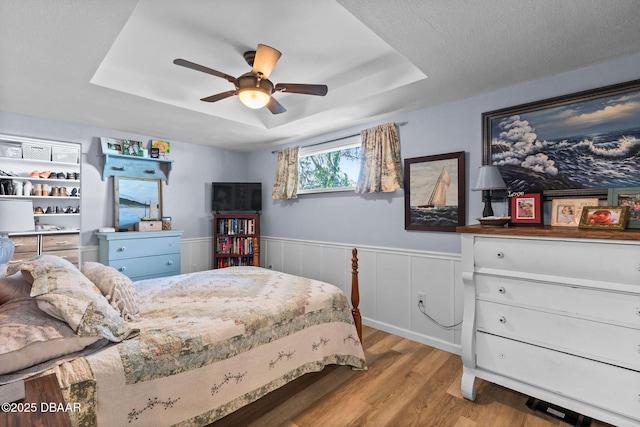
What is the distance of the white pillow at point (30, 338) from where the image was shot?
46.6 inches

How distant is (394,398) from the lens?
2.16 m

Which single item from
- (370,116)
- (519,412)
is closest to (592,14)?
(370,116)

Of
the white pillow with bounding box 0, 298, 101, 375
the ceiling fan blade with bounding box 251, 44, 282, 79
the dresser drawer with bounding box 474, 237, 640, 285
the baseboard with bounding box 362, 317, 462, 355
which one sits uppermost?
the ceiling fan blade with bounding box 251, 44, 282, 79

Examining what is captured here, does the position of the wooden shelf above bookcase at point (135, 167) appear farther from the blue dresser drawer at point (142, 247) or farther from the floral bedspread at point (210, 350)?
the floral bedspread at point (210, 350)

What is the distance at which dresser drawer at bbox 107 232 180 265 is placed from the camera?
3.62 m

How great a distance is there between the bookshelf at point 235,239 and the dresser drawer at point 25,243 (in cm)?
204

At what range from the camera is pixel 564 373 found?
71.1 inches

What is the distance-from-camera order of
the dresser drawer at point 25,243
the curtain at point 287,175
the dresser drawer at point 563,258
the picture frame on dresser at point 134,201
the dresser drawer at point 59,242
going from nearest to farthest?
the dresser drawer at point 563,258 < the dresser drawer at point 25,243 < the dresser drawer at point 59,242 < the picture frame on dresser at point 134,201 < the curtain at point 287,175

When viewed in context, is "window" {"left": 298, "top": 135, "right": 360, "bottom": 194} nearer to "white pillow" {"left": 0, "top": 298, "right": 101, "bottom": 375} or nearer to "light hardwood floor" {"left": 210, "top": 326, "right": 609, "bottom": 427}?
"light hardwood floor" {"left": 210, "top": 326, "right": 609, "bottom": 427}

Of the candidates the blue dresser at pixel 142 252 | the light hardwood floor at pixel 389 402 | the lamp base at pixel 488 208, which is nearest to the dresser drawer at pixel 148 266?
the blue dresser at pixel 142 252

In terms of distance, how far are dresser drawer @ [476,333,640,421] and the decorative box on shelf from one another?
3.98 meters

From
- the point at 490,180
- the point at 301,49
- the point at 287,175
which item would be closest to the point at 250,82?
the point at 301,49

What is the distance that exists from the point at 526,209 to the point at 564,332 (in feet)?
3.10

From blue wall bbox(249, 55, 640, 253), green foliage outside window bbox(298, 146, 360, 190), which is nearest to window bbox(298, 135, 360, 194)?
green foliage outside window bbox(298, 146, 360, 190)
